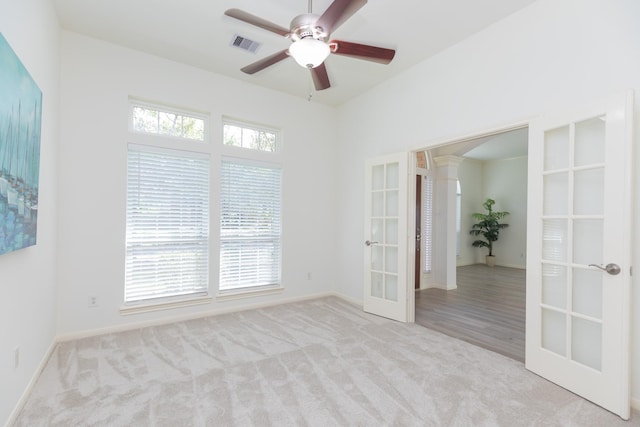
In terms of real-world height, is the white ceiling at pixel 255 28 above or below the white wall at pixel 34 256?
above

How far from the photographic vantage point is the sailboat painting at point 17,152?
1606 millimetres

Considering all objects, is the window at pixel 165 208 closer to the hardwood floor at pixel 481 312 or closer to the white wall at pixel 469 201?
the hardwood floor at pixel 481 312

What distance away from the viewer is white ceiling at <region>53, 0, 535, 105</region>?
2725 millimetres

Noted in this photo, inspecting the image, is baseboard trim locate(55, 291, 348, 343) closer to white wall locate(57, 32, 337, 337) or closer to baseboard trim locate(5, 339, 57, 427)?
white wall locate(57, 32, 337, 337)

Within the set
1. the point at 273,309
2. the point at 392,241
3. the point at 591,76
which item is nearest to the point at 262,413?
the point at 273,309

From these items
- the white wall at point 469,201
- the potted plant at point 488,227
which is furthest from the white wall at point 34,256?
the potted plant at point 488,227

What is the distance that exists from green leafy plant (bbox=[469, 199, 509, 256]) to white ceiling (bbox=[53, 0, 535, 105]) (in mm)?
6006

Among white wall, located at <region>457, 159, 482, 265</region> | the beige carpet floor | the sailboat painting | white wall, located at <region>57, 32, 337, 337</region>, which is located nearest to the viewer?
the sailboat painting

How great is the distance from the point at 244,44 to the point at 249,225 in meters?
2.28

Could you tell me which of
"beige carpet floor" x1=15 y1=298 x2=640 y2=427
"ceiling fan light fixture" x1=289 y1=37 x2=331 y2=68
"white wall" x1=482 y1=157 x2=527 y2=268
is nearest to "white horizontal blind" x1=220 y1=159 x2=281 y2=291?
"beige carpet floor" x1=15 y1=298 x2=640 y2=427

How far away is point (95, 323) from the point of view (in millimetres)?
3287

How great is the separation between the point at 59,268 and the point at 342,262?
3575 mm

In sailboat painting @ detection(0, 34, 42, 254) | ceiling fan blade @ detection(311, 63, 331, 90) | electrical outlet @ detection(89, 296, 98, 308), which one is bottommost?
electrical outlet @ detection(89, 296, 98, 308)

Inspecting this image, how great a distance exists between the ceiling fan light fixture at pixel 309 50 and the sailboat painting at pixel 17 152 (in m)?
1.58
